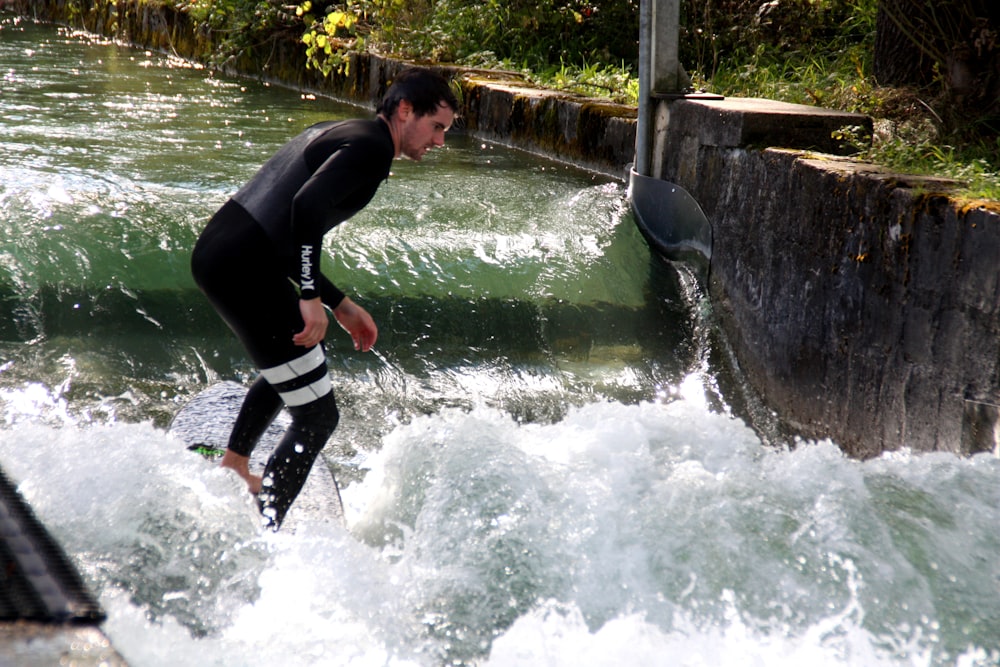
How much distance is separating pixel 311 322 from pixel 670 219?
4.10 metres

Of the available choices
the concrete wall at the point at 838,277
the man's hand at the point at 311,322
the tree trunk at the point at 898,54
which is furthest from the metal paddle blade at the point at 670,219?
the man's hand at the point at 311,322

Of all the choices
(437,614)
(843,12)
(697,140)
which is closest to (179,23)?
(843,12)

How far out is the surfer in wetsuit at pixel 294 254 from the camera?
130 inches

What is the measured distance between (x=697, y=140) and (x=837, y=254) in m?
2.12

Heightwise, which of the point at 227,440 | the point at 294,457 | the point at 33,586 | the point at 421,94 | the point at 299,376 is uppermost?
the point at 421,94

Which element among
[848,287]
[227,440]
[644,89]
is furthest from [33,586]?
[644,89]

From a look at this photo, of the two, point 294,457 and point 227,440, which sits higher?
point 294,457

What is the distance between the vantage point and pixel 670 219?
22.6ft

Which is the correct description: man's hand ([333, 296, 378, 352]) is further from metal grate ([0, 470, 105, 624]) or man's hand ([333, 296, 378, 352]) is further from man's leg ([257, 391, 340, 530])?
metal grate ([0, 470, 105, 624])

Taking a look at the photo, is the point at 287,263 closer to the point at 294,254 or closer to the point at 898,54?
the point at 294,254

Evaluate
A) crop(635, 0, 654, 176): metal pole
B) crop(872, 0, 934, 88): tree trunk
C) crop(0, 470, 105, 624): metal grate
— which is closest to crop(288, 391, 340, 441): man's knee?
crop(0, 470, 105, 624): metal grate

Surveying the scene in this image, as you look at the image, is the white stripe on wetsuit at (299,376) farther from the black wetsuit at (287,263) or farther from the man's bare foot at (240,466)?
the man's bare foot at (240,466)

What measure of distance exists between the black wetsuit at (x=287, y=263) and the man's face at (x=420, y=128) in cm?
7

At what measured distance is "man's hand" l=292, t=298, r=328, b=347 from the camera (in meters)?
3.27
